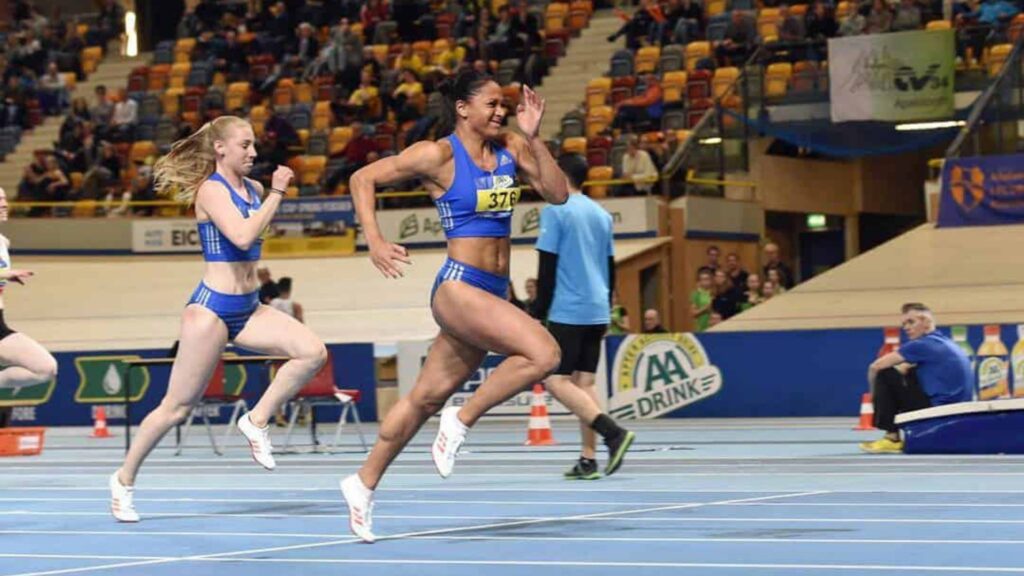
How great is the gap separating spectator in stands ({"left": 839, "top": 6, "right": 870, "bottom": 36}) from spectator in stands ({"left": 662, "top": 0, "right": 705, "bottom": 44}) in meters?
3.27

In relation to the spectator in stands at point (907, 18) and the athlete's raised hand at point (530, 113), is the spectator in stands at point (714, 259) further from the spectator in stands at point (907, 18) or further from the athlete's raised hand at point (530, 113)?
the athlete's raised hand at point (530, 113)

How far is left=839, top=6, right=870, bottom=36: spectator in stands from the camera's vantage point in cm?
2803

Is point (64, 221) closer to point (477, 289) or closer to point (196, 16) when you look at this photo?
point (196, 16)

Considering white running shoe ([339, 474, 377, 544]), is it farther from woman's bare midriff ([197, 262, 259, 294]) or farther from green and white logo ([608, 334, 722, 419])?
green and white logo ([608, 334, 722, 419])

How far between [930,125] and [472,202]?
1988 cm

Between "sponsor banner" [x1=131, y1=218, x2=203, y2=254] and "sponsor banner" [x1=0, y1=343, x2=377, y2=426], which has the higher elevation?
"sponsor banner" [x1=131, y1=218, x2=203, y2=254]

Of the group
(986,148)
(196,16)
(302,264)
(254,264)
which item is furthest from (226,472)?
(196,16)

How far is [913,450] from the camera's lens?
45.1 feet

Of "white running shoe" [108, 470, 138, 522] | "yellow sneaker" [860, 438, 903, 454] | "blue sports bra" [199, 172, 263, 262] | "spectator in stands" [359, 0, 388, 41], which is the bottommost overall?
"yellow sneaker" [860, 438, 903, 454]

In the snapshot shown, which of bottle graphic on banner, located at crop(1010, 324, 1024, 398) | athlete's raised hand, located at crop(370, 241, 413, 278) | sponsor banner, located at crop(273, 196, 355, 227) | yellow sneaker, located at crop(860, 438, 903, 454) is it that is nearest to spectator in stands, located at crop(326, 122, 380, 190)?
sponsor banner, located at crop(273, 196, 355, 227)

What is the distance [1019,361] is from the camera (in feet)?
66.9

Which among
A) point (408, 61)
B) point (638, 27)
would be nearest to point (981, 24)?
point (638, 27)

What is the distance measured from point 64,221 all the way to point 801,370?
Result: 15.7 meters

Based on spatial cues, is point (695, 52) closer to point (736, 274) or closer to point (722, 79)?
point (722, 79)
